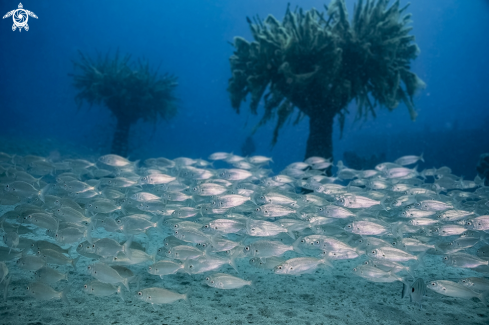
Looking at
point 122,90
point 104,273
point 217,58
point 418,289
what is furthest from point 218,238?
point 217,58

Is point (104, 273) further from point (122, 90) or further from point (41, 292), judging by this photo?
point (122, 90)

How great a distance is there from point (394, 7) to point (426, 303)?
404 inches

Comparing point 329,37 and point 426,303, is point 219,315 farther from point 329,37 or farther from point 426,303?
point 329,37

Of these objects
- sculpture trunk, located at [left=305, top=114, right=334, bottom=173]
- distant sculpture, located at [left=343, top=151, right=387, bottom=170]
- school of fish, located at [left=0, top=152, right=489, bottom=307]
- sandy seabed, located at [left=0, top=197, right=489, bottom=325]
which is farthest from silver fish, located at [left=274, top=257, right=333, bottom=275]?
distant sculpture, located at [left=343, top=151, right=387, bottom=170]

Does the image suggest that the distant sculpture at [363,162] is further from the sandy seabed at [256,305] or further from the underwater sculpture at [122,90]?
the sandy seabed at [256,305]

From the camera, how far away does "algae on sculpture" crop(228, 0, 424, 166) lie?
9391mm

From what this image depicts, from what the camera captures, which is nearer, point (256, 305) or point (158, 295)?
point (158, 295)

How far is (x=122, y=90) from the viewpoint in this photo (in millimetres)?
15680

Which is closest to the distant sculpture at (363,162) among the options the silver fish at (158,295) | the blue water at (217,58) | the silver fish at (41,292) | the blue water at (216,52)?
the silver fish at (158,295)

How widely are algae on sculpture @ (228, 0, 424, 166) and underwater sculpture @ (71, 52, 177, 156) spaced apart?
313 inches

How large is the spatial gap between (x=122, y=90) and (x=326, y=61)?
11.8 metres

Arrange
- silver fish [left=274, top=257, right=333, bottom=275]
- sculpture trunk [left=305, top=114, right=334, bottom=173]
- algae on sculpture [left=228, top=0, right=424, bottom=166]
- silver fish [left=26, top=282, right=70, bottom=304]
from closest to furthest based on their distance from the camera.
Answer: silver fish [left=26, top=282, right=70, bottom=304]
silver fish [left=274, top=257, right=333, bottom=275]
algae on sculpture [left=228, top=0, right=424, bottom=166]
sculpture trunk [left=305, top=114, right=334, bottom=173]

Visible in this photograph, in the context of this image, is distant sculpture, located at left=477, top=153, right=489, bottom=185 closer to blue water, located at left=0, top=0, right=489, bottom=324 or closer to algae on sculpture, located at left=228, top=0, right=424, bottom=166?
algae on sculpture, located at left=228, top=0, right=424, bottom=166

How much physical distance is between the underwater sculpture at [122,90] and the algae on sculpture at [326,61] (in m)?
7.94
